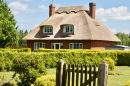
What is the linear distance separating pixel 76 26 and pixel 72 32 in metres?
1.40

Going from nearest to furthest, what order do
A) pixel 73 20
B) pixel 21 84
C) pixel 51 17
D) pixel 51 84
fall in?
pixel 51 84, pixel 21 84, pixel 73 20, pixel 51 17

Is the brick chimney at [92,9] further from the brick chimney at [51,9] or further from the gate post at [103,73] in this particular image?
the gate post at [103,73]

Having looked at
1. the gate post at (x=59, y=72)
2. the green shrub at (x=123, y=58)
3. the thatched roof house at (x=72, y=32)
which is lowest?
the green shrub at (x=123, y=58)

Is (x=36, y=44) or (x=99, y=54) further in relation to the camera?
(x=36, y=44)

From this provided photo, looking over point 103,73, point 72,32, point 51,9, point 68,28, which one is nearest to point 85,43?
point 72,32

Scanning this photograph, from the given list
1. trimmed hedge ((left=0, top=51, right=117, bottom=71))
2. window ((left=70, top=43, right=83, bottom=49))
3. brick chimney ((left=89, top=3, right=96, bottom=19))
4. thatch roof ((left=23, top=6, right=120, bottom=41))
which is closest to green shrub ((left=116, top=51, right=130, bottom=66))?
trimmed hedge ((left=0, top=51, right=117, bottom=71))

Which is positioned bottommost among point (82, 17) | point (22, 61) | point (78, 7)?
point (22, 61)

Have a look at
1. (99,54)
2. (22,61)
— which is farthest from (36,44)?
(22,61)

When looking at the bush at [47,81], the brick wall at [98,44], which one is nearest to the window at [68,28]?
the brick wall at [98,44]

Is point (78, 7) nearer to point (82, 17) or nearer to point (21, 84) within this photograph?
point (82, 17)

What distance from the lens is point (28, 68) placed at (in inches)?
368

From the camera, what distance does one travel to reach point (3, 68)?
16500 millimetres

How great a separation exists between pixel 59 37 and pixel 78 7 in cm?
930

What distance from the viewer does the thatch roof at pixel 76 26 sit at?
33719mm
